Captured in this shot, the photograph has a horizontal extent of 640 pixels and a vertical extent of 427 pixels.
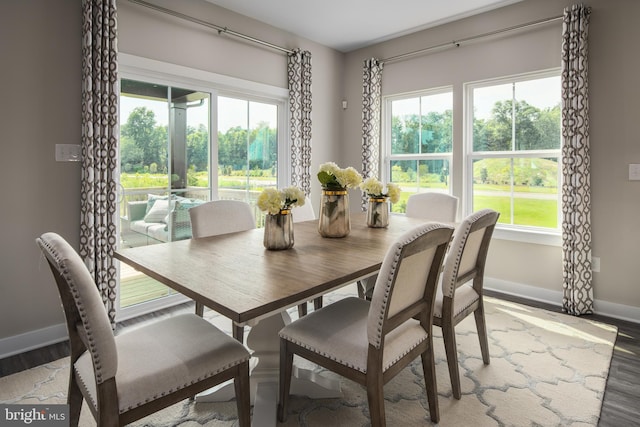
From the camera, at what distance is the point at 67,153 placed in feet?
8.69

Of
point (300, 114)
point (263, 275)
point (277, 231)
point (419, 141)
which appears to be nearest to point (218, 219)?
point (277, 231)

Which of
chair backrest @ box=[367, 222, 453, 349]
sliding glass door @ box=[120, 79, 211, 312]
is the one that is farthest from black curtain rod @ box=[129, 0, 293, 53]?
chair backrest @ box=[367, 222, 453, 349]

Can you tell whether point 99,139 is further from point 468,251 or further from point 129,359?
point 468,251

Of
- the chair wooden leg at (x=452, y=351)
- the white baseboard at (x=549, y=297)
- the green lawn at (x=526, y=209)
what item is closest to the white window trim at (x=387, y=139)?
the green lawn at (x=526, y=209)

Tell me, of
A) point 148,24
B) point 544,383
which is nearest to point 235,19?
point 148,24

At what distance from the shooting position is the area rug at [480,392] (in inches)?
70.9

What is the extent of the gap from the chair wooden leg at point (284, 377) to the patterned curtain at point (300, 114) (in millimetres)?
2658

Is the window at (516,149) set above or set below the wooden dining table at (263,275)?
above

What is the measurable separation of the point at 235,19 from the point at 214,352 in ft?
10.7

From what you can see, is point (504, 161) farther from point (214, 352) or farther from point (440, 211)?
point (214, 352)

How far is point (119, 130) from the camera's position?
9.71 feet

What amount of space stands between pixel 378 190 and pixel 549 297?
2.13 meters

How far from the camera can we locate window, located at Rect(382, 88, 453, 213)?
13.4ft

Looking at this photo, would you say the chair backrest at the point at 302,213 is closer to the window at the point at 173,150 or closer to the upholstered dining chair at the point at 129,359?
the window at the point at 173,150
